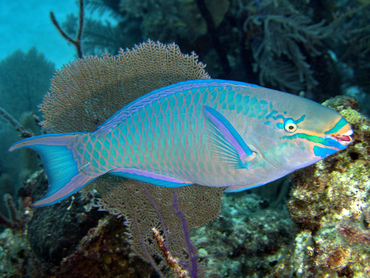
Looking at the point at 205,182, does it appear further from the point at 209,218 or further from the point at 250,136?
the point at 209,218

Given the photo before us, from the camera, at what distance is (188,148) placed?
162 centimetres

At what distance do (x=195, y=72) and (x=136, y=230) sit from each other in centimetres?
188

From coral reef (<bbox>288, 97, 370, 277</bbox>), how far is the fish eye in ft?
2.51

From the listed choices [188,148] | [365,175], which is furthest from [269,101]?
[365,175]

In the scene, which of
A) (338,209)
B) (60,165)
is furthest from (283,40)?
(60,165)

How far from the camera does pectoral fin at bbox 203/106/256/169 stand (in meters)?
1.46

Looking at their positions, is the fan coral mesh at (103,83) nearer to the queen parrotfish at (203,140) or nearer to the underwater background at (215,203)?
the underwater background at (215,203)

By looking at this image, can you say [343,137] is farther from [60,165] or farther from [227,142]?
[60,165]

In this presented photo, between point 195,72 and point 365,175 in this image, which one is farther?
point 195,72

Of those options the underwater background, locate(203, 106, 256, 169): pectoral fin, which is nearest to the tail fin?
the underwater background

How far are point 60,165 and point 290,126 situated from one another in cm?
164

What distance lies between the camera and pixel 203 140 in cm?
159

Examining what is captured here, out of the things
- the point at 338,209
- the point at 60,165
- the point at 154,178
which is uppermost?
the point at 60,165

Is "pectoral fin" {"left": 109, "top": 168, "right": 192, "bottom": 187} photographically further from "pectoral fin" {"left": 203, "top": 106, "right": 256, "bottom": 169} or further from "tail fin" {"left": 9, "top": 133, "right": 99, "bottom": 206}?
"pectoral fin" {"left": 203, "top": 106, "right": 256, "bottom": 169}
